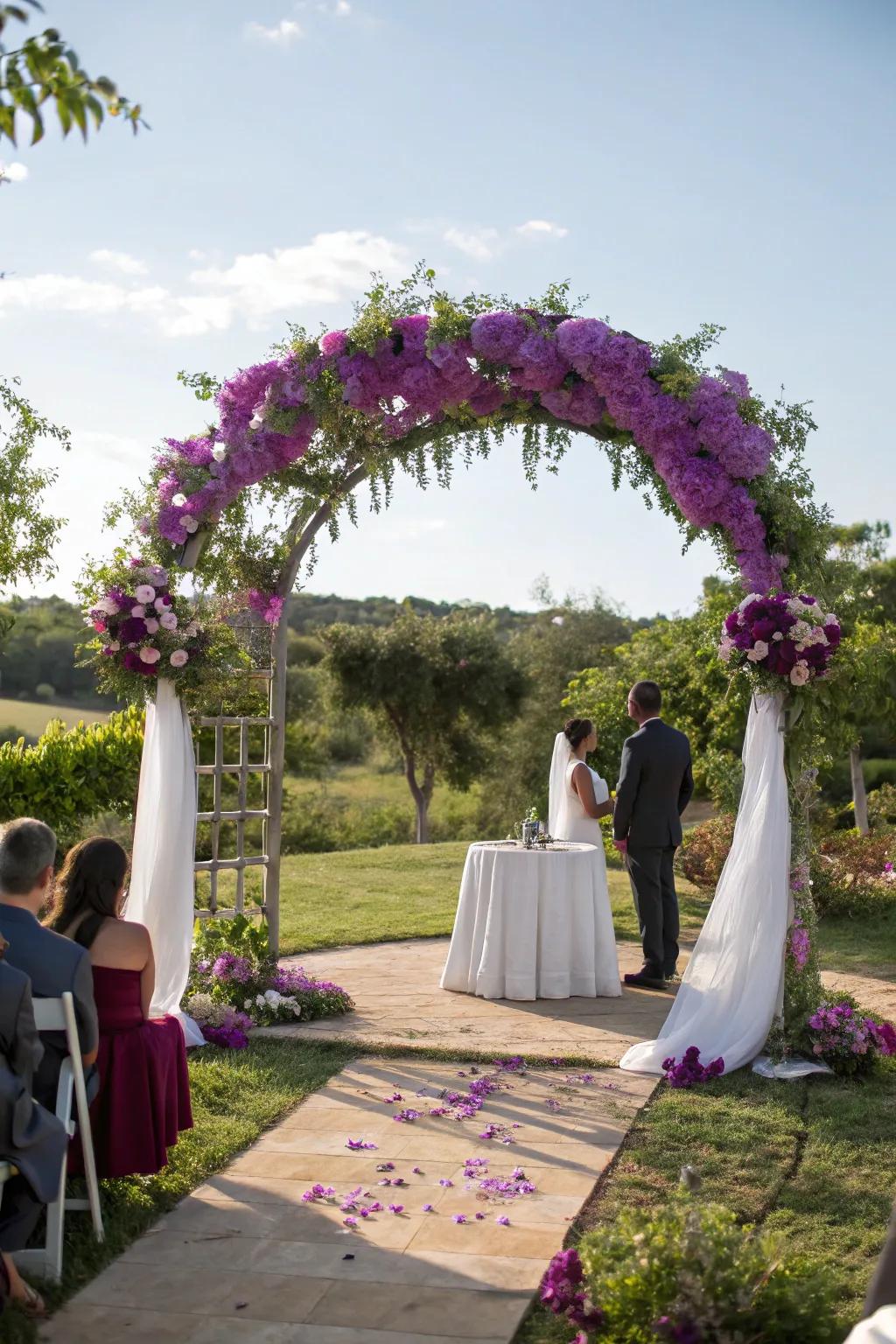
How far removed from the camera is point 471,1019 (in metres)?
6.98

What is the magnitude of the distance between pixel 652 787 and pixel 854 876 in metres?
4.24

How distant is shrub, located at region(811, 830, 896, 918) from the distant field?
13731 millimetres

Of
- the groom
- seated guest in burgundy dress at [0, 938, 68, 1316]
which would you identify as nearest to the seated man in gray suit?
seated guest in burgundy dress at [0, 938, 68, 1316]

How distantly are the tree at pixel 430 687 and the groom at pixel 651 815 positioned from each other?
13768 millimetres

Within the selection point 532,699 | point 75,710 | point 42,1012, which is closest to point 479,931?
point 42,1012

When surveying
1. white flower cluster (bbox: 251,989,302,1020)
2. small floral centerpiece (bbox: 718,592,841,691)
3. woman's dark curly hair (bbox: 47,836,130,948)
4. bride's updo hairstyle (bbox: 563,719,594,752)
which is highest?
small floral centerpiece (bbox: 718,592,841,691)

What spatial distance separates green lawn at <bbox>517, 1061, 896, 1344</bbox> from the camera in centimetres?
383

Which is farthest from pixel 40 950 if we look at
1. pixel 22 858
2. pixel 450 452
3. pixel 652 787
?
pixel 652 787

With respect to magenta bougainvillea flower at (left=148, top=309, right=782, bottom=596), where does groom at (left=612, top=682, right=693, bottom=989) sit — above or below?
below

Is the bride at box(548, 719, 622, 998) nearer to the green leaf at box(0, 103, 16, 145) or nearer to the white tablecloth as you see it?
the white tablecloth

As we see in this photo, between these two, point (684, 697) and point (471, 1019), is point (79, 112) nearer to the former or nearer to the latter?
point (471, 1019)

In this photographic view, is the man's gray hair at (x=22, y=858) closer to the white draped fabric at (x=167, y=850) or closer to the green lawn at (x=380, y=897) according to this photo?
the white draped fabric at (x=167, y=850)

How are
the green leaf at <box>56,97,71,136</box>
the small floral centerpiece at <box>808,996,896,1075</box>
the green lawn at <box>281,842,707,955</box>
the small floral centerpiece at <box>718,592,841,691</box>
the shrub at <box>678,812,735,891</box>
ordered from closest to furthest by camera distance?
the green leaf at <box>56,97,71,136</box> < the small floral centerpiece at <box>808,996,896,1075</box> < the small floral centerpiece at <box>718,592,841,691</box> < the green lawn at <box>281,842,707,955</box> < the shrub at <box>678,812,735,891</box>

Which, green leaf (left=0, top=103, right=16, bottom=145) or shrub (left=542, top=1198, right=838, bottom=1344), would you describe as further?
shrub (left=542, top=1198, right=838, bottom=1344)
